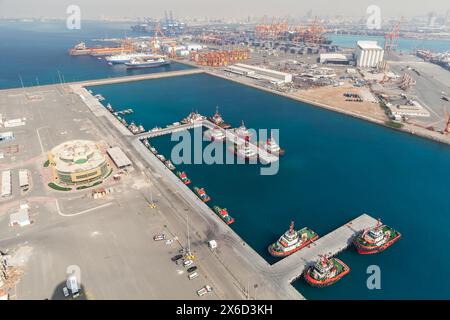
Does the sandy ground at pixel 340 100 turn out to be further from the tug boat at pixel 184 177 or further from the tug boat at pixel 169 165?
the tug boat at pixel 184 177

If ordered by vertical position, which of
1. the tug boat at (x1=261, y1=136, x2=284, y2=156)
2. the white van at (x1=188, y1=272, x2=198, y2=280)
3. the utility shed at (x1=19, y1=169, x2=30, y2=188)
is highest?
the tug boat at (x1=261, y1=136, x2=284, y2=156)

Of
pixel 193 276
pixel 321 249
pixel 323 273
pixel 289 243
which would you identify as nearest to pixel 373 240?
pixel 321 249

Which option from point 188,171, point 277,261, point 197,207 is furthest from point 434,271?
point 188,171

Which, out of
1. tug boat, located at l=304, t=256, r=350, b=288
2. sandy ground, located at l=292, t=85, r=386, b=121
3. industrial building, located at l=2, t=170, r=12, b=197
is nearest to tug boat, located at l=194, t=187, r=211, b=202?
tug boat, located at l=304, t=256, r=350, b=288

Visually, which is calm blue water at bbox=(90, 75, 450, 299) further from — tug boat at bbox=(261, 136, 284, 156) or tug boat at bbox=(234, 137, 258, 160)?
tug boat at bbox=(234, 137, 258, 160)

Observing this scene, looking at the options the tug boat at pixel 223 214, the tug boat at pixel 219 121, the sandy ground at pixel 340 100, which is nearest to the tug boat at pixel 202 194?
the tug boat at pixel 223 214

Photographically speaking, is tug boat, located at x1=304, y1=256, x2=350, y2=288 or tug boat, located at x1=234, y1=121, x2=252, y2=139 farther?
tug boat, located at x1=234, y1=121, x2=252, y2=139

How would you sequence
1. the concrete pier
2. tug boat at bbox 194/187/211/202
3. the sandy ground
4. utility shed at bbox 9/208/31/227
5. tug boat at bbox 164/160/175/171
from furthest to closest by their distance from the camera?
the sandy ground < tug boat at bbox 164/160/175/171 < tug boat at bbox 194/187/211/202 < utility shed at bbox 9/208/31/227 < the concrete pier

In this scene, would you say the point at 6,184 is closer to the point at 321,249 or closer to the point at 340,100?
the point at 321,249
